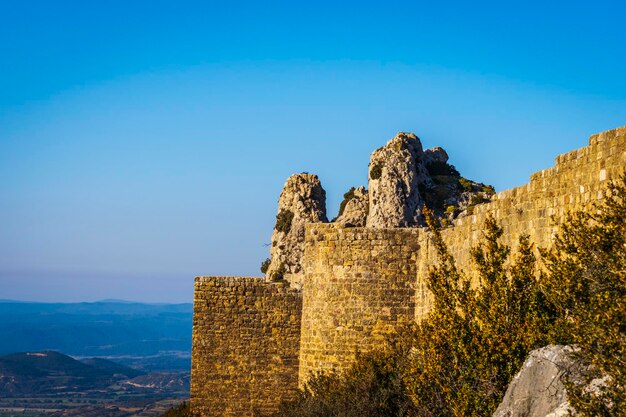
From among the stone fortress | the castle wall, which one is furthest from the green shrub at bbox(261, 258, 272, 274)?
the castle wall

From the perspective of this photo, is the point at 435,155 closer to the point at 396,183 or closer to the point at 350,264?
the point at 396,183

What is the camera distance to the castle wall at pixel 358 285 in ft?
67.9

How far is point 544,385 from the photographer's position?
10727mm

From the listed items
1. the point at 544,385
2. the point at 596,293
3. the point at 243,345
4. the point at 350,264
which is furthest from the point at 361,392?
the point at 596,293

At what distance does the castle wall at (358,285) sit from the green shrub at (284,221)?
9094 mm

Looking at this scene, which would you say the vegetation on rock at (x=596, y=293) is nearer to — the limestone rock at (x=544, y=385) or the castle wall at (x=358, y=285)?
the limestone rock at (x=544, y=385)

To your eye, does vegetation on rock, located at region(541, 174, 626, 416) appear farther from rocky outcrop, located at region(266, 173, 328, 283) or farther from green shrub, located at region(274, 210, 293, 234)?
green shrub, located at region(274, 210, 293, 234)

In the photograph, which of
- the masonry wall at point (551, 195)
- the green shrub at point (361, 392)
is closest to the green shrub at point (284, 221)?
the green shrub at point (361, 392)

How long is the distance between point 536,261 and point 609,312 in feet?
13.4

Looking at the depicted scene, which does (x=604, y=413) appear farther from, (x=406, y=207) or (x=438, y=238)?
(x=406, y=207)

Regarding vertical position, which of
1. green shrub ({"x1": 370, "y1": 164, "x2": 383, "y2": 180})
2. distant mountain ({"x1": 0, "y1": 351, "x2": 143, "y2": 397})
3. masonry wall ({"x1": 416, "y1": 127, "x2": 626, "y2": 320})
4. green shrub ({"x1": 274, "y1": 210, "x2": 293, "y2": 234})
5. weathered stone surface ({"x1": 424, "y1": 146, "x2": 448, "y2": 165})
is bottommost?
distant mountain ({"x1": 0, "y1": 351, "x2": 143, "y2": 397})

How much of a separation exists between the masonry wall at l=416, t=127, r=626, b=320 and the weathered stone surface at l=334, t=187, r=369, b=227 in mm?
11021

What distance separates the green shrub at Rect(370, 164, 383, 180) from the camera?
2820 centimetres

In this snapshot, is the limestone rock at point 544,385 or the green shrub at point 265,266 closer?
the limestone rock at point 544,385
